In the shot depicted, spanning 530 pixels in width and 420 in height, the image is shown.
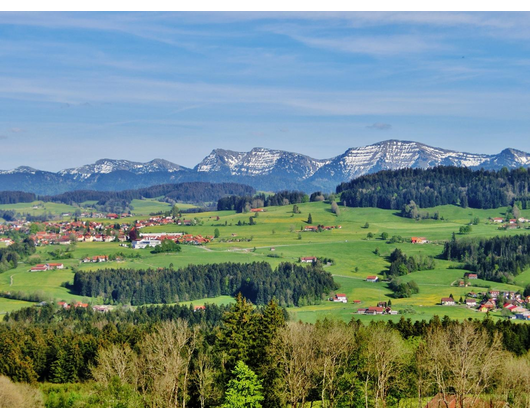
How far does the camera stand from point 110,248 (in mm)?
128125

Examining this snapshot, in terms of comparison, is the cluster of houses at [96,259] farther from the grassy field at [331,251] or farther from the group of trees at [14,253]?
the group of trees at [14,253]

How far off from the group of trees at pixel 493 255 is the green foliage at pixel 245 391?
6872cm

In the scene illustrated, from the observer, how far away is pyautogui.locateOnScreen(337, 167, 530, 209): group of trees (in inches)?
6673

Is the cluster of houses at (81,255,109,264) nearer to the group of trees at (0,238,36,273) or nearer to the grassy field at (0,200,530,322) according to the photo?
the grassy field at (0,200,530,322)

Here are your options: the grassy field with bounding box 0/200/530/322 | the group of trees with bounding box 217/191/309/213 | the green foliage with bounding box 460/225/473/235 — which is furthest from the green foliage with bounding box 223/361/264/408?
the group of trees with bounding box 217/191/309/213

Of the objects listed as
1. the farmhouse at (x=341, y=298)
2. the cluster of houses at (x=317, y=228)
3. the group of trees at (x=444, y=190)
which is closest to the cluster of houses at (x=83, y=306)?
the farmhouse at (x=341, y=298)

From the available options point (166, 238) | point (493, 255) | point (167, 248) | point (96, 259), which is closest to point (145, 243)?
point (166, 238)

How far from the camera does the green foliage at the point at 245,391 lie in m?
29.7

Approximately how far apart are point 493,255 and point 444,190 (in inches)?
3122

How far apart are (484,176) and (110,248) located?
11727 centimetres

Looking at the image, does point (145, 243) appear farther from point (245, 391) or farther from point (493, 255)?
point (245, 391)

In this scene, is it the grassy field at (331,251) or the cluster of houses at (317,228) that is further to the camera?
the cluster of houses at (317,228)
